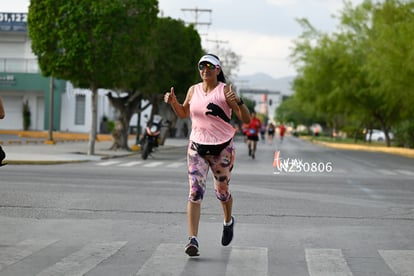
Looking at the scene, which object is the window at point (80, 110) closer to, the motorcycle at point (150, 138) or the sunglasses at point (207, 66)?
the motorcycle at point (150, 138)

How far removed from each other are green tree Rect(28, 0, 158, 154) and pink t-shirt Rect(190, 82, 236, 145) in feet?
66.4

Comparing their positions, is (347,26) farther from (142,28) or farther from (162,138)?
(142,28)

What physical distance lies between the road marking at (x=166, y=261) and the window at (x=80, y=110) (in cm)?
5519

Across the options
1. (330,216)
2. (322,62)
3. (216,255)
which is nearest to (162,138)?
(322,62)

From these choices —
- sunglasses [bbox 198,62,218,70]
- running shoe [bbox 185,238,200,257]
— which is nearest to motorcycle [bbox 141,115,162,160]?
sunglasses [bbox 198,62,218,70]

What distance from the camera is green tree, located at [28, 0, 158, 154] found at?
89.9 ft

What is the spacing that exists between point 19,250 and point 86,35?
20.6 meters

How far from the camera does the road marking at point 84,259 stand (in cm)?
663

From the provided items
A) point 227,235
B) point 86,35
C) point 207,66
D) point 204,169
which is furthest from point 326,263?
point 86,35

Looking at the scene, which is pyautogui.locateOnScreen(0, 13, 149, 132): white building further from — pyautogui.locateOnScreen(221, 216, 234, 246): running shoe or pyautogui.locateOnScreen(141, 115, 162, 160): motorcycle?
pyautogui.locateOnScreen(221, 216, 234, 246): running shoe

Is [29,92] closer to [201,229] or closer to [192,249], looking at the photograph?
[201,229]

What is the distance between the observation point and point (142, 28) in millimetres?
29359

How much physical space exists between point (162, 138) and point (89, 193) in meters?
32.2

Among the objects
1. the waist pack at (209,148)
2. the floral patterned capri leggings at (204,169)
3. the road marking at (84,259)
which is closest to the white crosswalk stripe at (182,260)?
Answer: the road marking at (84,259)
